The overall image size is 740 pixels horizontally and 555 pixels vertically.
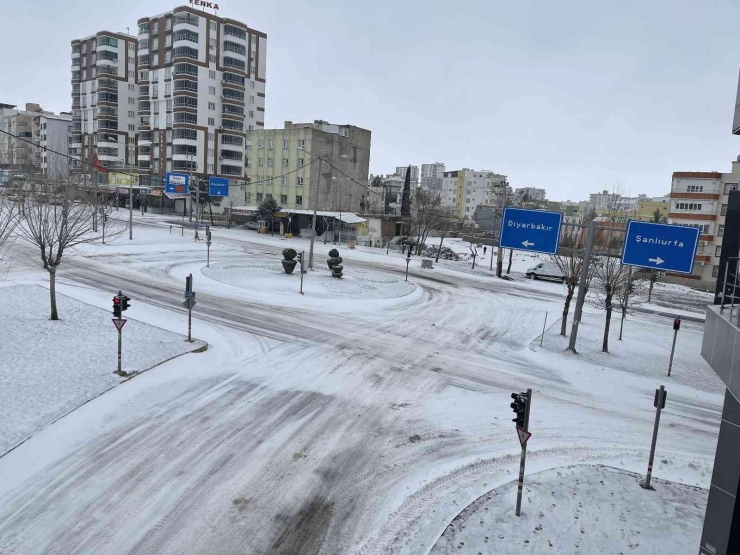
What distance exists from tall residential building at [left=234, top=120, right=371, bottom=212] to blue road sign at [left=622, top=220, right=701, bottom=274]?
1877 inches

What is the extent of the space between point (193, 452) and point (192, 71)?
257 ft

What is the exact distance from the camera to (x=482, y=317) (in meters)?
25.3

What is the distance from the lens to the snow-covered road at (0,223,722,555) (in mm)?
8094

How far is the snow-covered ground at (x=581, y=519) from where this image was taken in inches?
314

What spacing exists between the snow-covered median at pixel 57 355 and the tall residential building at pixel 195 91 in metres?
61.2

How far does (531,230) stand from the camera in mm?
18781

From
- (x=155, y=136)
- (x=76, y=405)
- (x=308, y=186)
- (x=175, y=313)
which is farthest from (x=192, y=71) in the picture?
(x=76, y=405)

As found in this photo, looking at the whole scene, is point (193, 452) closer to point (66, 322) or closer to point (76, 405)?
point (76, 405)

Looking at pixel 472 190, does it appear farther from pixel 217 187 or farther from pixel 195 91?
pixel 217 187

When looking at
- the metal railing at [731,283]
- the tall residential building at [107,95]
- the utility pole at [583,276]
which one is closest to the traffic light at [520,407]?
the metal railing at [731,283]

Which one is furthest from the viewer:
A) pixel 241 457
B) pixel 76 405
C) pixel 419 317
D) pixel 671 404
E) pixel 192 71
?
pixel 192 71

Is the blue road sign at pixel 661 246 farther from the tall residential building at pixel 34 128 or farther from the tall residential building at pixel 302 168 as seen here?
the tall residential building at pixel 34 128

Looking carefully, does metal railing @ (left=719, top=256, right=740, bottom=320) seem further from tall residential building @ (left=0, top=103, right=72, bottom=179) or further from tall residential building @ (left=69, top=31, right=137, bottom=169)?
tall residential building @ (left=0, top=103, right=72, bottom=179)

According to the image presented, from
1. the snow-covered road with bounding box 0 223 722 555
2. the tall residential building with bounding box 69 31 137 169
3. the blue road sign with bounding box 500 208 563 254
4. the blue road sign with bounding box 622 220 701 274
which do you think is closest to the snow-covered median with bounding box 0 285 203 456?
the snow-covered road with bounding box 0 223 722 555
